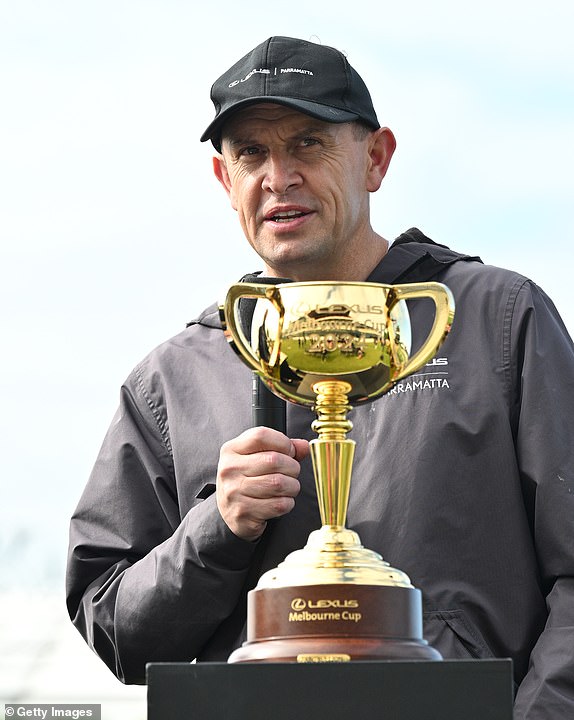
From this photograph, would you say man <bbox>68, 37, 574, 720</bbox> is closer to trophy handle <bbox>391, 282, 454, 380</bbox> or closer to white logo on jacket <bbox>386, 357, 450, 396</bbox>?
white logo on jacket <bbox>386, 357, 450, 396</bbox>

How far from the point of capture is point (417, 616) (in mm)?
1622

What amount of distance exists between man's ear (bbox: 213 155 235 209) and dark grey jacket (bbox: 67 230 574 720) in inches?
14.4

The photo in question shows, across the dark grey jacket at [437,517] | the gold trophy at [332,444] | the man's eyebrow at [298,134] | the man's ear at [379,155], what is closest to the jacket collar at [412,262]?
the dark grey jacket at [437,517]

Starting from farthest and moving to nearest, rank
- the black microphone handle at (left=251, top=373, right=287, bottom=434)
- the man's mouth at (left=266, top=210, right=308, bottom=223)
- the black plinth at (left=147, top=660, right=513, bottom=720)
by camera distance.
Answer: the man's mouth at (left=266, top=210, right=308, bottom=223), the black microphone handle at (left=251, top=373, right=287, bottom=434), the black plinth at (left=147, top=660, right=513, bottom=720)

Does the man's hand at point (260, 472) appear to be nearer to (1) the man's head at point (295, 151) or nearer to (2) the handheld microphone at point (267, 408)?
(2) the handheld microphone at point (267, 408)

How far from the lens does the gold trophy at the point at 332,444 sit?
5.16 ft

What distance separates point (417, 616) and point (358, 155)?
3.51ft

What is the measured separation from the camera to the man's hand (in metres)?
1.92

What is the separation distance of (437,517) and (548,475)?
18cm

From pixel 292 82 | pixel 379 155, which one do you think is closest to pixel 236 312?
pixel 292 82

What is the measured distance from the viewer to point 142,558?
7.72ft
